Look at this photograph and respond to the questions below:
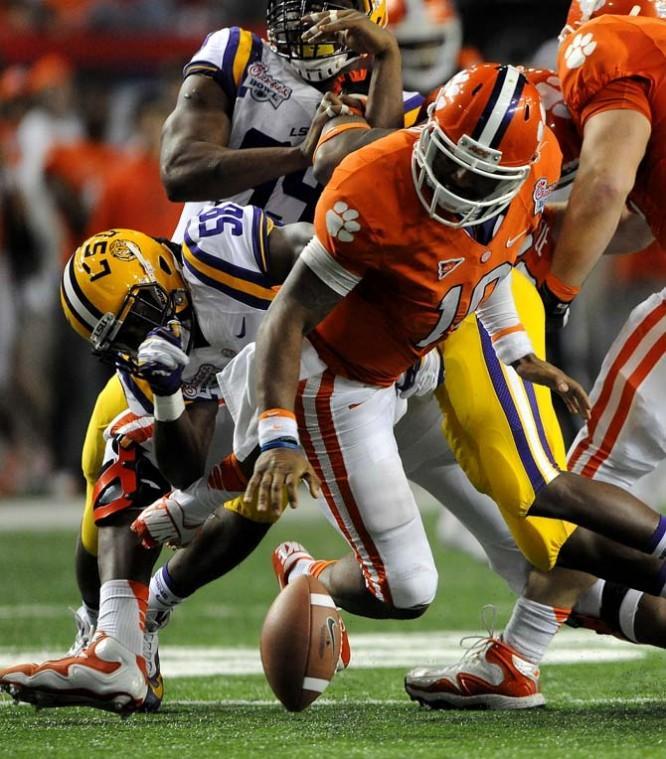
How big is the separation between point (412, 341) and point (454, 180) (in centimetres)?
39

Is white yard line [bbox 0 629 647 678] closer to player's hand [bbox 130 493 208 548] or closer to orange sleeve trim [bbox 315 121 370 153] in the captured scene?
player's hand [bbox 130 493 208 548]

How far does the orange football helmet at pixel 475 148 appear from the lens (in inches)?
126

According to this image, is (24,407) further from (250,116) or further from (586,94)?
(586,94)

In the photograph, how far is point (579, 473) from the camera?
A: 386cm

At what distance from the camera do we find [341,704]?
3682 millimetres

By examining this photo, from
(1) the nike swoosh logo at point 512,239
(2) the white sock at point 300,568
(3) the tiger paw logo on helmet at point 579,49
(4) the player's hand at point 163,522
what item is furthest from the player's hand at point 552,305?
(4) the player's hand at point 163,522

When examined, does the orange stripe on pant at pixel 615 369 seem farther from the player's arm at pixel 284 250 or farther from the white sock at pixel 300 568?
the player's arm at pixel 284 250

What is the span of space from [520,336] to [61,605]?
8.39ft

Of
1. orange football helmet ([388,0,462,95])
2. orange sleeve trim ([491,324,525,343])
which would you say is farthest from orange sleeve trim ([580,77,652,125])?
orange football helmet ([388,0,462,95])

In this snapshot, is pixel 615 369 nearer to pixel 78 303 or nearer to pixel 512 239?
pixel 512 239

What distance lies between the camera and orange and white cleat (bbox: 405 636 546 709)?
369 centimetres

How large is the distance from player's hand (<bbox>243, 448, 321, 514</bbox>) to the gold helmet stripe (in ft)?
2.53

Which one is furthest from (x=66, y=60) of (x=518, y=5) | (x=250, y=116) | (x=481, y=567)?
(x=250, y=116)

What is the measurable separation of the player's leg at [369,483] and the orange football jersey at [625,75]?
0.77 m
